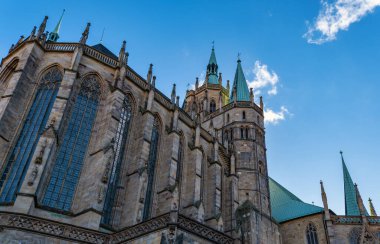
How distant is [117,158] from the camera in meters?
19.4

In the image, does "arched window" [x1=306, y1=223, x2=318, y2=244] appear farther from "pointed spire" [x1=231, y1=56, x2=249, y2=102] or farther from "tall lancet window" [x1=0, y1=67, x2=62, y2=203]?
"tall lancet window" [x1=0, y1=67, x2=62, y2=203]

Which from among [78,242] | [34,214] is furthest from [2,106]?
[78,242]

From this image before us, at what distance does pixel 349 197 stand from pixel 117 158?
23.6 m

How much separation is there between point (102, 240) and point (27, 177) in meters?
4.01

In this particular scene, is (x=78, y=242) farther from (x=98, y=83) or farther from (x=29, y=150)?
(x=98, y=83)

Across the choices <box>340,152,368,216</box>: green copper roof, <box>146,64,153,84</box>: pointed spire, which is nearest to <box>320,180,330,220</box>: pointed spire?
<box>340,152,368,216</box>: green copper roof

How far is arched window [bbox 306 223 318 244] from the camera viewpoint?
95.1ft

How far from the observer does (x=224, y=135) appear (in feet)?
111

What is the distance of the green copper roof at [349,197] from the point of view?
31.5m

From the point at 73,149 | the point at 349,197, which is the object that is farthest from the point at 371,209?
the point at 73,149

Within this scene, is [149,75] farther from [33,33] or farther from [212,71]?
[212,71]

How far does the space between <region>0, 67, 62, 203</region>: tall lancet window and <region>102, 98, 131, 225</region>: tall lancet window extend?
3907 millimetres

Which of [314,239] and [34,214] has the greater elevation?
[314,239]

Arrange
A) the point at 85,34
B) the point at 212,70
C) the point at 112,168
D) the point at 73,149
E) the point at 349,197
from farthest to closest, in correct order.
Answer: the point at 212,70
the point at 349,197
the point at 85,34
the point at 112,168
the point at 73,149
